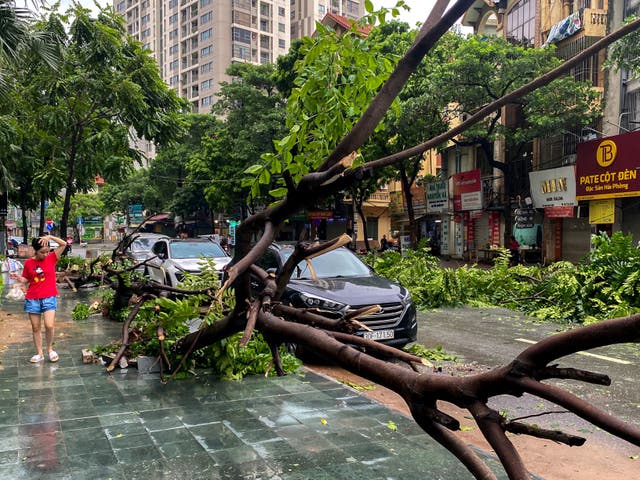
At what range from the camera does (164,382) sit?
6.02 m

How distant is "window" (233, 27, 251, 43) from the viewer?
76.2 meters

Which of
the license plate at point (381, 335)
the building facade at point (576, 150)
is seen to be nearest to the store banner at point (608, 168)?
the building facade at point (576, 150)

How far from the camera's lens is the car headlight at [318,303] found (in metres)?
7.63

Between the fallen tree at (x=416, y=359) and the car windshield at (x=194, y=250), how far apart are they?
11.6 meters

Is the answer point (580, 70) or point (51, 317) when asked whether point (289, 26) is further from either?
point (51, 317)

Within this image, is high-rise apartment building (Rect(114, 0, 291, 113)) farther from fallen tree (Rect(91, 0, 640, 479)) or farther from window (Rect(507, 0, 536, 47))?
fallen tree (Rect(91, 0, 640, 479))

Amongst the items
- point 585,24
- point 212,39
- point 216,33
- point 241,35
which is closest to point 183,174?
point 212,39

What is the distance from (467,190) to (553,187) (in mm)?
6901

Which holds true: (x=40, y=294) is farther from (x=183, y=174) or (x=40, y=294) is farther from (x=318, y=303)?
(x=183, y=174)

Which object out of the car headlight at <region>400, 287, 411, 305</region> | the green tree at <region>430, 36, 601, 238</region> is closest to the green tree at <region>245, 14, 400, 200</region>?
the car headlight at <region>400, 287, 411, 305</region>

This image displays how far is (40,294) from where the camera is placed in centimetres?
729

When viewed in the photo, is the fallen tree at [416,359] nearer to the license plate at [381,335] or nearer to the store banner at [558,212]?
the license plate at [381,335]

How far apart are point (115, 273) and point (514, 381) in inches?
320

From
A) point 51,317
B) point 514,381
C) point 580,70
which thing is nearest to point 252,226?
point 514,381
